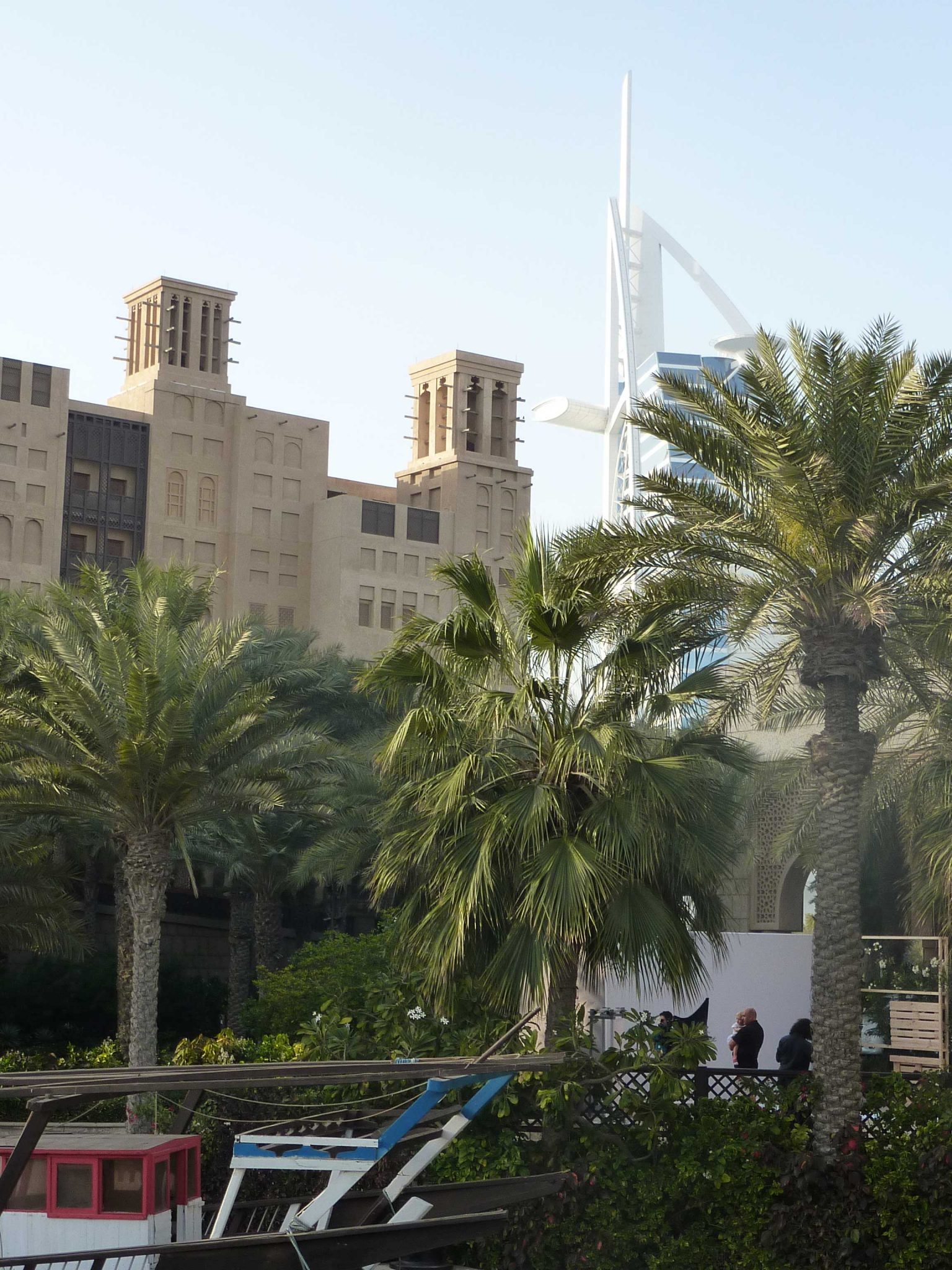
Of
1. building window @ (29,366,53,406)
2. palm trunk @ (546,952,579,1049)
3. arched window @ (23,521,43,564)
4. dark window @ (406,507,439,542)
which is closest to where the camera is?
palm trunk @ (546,952,579,1049)

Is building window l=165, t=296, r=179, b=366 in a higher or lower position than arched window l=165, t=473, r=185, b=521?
higher

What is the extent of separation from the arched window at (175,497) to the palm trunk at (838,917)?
5499 centimetres

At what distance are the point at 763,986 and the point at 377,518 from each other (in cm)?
4954

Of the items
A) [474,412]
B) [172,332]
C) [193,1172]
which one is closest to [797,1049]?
[193,1172]

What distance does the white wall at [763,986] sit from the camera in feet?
75.1

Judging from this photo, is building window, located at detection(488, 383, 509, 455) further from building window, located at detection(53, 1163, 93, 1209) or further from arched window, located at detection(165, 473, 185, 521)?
building window, located at detection(53, 1163, 93, 1209)

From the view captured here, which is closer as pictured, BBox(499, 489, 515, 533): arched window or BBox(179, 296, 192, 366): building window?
BBox(179, 296, 192, 366): building window

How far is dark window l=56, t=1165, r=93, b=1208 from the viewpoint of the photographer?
33.9ft

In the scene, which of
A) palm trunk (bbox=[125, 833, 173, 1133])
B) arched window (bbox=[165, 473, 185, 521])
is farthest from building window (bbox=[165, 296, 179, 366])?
palm trunk (bbox=[125, 833, 173, 1133])

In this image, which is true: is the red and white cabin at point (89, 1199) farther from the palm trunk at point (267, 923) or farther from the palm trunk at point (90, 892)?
the palm trunk at point (90, 892)

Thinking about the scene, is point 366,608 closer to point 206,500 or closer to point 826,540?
point 206,500

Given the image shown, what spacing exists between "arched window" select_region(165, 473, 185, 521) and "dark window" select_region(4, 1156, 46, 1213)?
57771 mm

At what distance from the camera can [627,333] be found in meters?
79.4

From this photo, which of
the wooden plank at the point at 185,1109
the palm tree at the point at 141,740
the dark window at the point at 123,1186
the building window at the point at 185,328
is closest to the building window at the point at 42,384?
the building window at the point at 185,328
